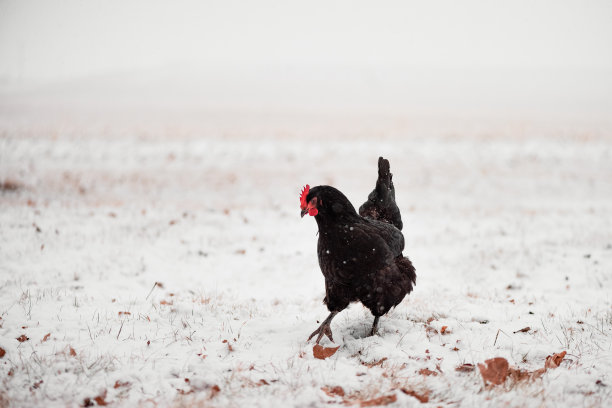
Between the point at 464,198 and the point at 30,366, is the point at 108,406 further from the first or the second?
the point at 464,198

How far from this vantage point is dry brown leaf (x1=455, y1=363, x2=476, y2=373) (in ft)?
10.8

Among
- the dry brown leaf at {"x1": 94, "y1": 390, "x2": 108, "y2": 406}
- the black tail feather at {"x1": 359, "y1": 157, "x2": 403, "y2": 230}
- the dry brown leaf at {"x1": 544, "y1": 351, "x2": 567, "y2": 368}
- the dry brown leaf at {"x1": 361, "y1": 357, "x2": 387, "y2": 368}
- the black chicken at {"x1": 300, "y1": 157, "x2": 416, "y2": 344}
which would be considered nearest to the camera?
the dry brown leaf at {"x1": 94, "y1": 390, "x2": 108, "y2": 406}

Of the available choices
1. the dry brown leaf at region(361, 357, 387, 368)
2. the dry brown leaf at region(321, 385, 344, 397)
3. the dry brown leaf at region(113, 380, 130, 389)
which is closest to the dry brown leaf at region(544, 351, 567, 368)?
the dry brown leaf at region(361, 357, 387, 368)

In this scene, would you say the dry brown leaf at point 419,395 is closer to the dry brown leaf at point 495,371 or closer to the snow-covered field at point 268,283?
the snow-covered field at point 268,283

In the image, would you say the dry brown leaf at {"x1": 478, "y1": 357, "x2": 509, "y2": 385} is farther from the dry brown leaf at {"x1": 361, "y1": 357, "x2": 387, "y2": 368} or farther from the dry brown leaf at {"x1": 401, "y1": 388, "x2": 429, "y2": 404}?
the dry brown leaf at {"x1": 361, "y1": 357, "x2": 387, "y2": 368}

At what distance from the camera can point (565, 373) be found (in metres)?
3.16

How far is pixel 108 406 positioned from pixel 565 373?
3.74 metres

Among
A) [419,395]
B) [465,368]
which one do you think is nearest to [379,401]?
[419,395]

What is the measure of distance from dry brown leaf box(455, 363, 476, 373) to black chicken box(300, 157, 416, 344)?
971mm

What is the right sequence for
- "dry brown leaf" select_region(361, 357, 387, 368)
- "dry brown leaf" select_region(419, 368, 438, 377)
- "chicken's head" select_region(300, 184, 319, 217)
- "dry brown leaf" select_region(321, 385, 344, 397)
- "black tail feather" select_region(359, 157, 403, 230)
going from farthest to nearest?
"black tail feather" select_region(359, 157, 403, 230) < "chicken's head" select_region(300, 184, 319, 217) < "dry brown leaf" select_region(361, 357, 387, 368) < "dry brown leaf" select_region(419, 368, 438, 377) < "dry brown leaf" select_region(321, 385, 344, 397)

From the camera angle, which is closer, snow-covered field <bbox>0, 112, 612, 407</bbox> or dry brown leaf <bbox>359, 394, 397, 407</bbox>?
dry brown leaf <bbox>359, 394, 397, 407</bbox>

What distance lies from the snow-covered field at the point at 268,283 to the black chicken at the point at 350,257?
1.46 feet

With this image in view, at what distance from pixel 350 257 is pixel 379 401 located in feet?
4.67

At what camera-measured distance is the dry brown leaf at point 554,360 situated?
333cm
